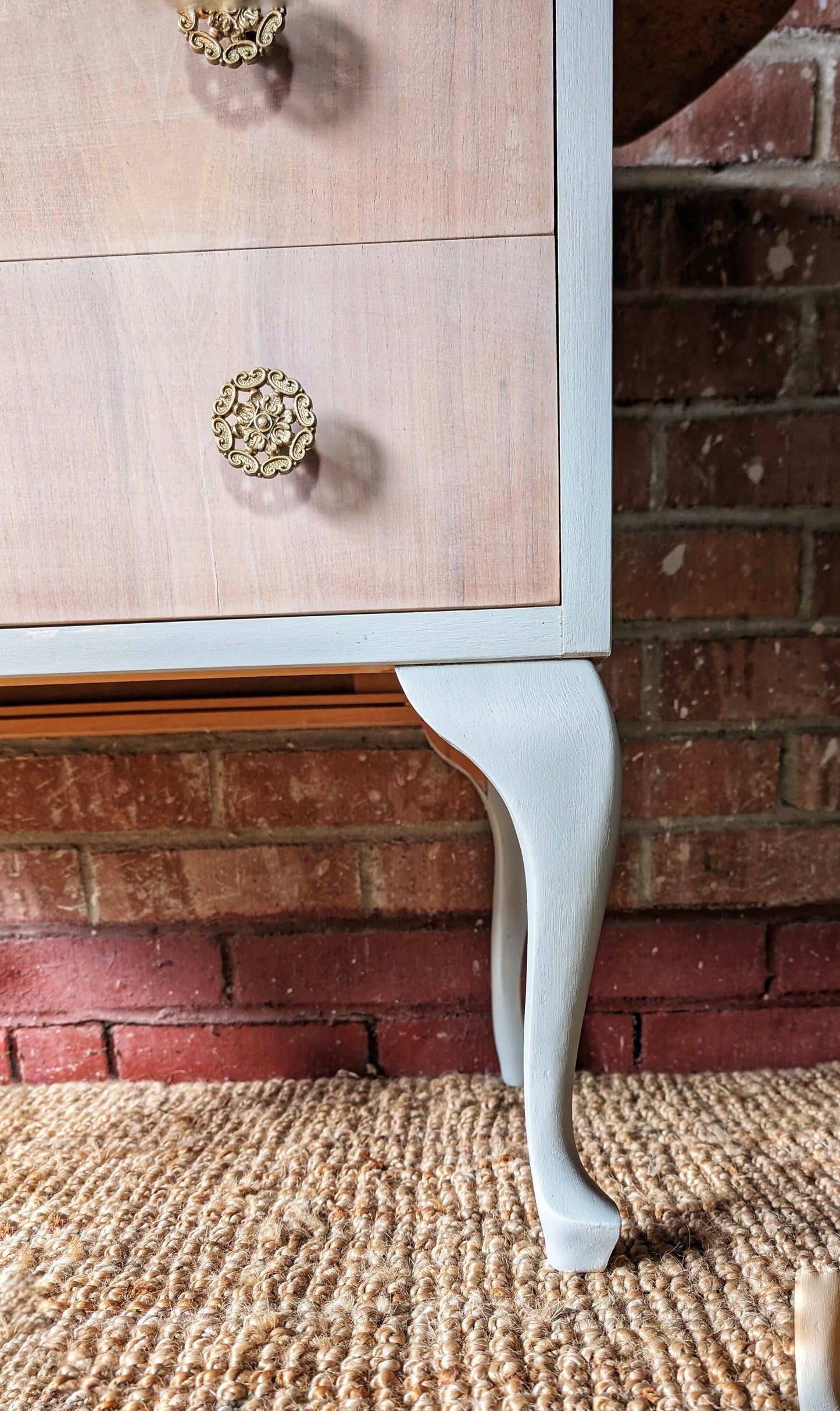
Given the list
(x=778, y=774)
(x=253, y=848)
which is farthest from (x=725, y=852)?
(x=253, y=848)

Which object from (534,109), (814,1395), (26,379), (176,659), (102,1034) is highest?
(534,109)

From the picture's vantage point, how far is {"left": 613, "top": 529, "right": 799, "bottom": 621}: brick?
83cm

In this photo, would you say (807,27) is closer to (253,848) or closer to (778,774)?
(778,774)

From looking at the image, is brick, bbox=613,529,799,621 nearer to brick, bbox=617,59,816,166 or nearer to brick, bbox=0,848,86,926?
brick, bbox=617,59,816,166

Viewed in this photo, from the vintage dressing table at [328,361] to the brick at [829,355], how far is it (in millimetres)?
491

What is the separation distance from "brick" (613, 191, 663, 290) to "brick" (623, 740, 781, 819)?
44cm

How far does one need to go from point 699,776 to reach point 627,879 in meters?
0.12

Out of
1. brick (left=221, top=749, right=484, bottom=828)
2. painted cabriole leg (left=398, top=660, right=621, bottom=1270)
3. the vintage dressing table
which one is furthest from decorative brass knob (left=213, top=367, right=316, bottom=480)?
brick (left=221, top=749, right=484, bottom=828)

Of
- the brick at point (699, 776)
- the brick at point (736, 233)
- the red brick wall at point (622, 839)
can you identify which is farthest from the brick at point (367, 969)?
the brick at point (736, 233)

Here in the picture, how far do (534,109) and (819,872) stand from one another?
721 millimetres

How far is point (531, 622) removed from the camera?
0.46 meters

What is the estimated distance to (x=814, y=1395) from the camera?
1.30 feet

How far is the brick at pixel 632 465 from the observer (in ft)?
2.72

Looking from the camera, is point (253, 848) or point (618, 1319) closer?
point (618, 1319)
